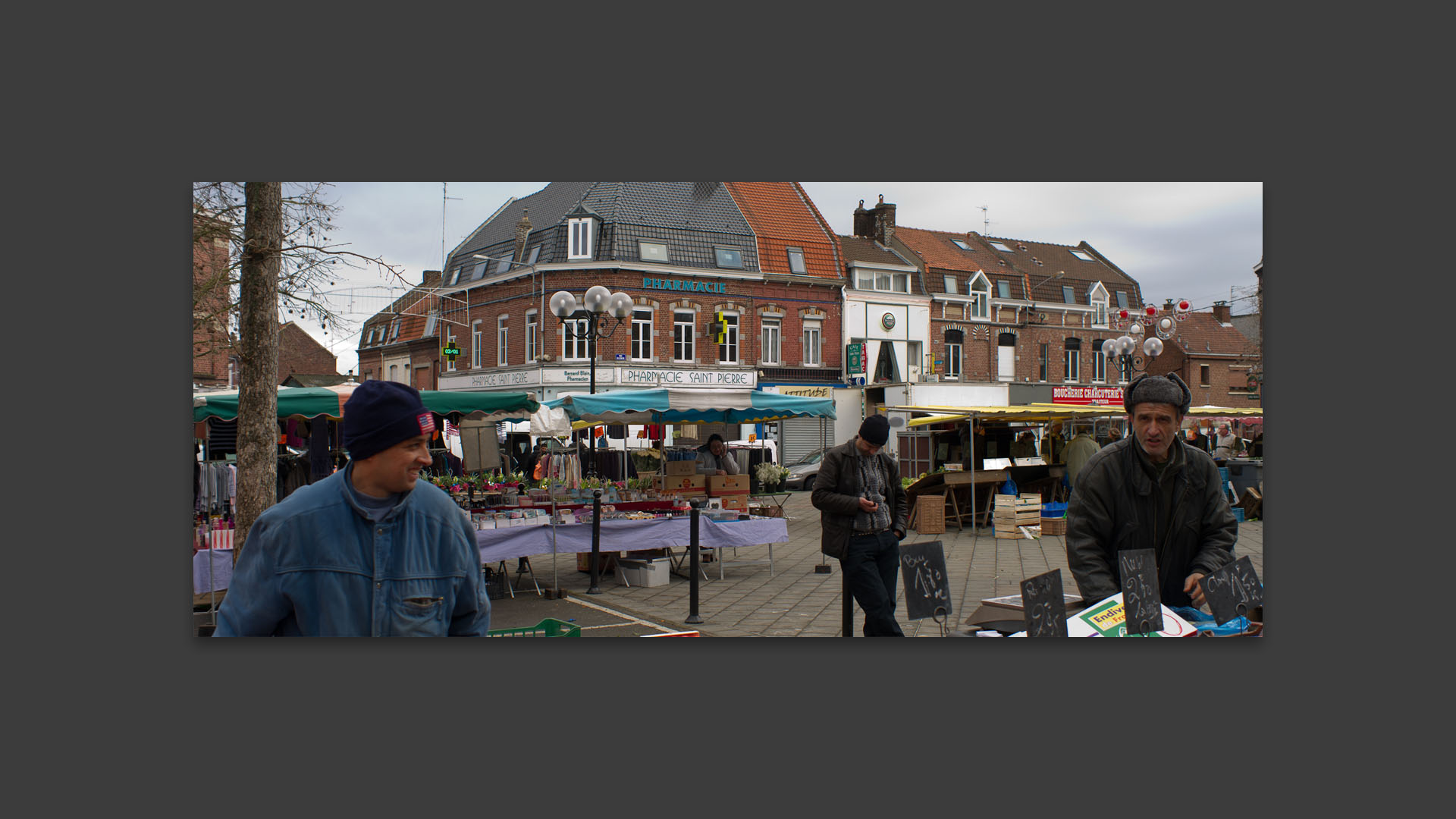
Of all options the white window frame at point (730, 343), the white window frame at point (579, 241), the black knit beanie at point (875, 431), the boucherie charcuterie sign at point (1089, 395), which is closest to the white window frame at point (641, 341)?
the white window frame at point (730, 343)

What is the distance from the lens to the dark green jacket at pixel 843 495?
16.6 ft

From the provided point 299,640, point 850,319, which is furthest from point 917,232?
point 299,640

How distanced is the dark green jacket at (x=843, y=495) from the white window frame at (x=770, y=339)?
536 inches

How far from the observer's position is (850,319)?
78.2 ft

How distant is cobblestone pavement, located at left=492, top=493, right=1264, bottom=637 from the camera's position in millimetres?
6172

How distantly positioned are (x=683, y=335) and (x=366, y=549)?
13.8 metres

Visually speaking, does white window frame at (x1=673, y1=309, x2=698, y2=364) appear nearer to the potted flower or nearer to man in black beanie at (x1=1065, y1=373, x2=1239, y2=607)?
the potted flower

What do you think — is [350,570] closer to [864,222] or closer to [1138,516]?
[1138,516]

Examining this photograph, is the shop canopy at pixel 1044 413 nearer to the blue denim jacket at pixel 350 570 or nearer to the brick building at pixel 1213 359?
the brick building at pixel 1213 359

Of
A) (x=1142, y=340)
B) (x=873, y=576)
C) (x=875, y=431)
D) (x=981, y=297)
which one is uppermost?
(x=981, y=297)

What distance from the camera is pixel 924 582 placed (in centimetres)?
417

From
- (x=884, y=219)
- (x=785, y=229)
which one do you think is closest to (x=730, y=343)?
(x=785, y=229)

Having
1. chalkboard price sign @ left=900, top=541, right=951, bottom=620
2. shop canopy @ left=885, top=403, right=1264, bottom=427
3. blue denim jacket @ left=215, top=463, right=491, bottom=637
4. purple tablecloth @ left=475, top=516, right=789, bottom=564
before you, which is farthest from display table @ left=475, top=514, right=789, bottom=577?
shop canopy @ left=885, top=403, right=1264, bottom=427

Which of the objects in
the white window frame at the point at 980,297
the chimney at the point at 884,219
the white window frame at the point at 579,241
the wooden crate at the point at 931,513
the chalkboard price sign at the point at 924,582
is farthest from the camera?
the white window frame at the point at 980,297
